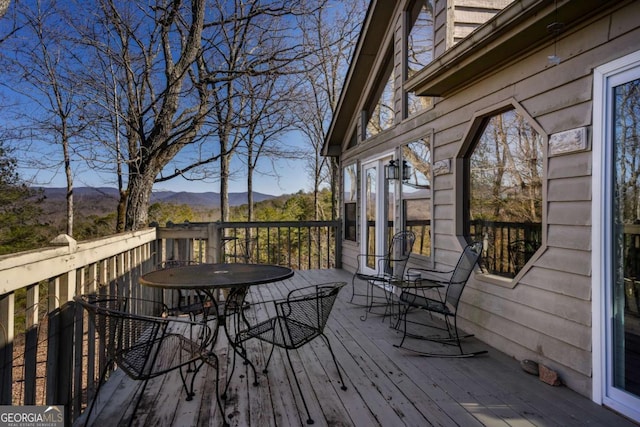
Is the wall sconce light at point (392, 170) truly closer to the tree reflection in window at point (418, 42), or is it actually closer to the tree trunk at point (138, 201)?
the tree reflection in window at point (418, 42)

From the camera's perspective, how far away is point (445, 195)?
13.3ft

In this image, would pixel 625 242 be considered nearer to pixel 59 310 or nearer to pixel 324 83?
pixel 59 310

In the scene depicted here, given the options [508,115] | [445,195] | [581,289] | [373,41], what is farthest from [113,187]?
[581,289]

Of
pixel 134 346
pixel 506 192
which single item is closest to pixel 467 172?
pixel 506 192

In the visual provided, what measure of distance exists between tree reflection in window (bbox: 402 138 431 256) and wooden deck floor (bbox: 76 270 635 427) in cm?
171

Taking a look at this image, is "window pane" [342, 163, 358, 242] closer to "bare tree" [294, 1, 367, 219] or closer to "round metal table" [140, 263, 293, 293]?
"bare tree" [294, 1, 367, 219]

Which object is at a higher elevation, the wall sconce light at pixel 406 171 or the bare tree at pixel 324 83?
the bare tree at pixel 324 83

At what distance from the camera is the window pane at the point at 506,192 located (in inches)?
119

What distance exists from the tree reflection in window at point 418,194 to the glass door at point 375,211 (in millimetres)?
527

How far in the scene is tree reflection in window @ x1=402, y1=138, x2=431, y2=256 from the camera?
4477 mm

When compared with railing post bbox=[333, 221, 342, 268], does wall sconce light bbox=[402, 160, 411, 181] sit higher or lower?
higher

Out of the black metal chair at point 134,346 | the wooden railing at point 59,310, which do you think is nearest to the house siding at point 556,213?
the black metal chair at point 134,346

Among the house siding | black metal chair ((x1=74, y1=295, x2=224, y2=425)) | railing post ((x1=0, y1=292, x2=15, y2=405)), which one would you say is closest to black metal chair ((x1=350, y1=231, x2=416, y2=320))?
the house siding

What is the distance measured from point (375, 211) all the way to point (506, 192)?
2.95m
